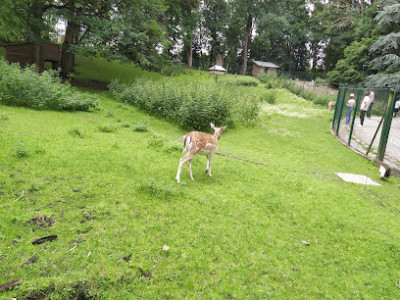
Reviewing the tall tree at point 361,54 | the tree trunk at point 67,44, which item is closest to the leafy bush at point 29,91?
the tree trunk at point 67,44

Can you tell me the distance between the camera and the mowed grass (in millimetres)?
2980

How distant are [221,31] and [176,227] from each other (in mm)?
56470

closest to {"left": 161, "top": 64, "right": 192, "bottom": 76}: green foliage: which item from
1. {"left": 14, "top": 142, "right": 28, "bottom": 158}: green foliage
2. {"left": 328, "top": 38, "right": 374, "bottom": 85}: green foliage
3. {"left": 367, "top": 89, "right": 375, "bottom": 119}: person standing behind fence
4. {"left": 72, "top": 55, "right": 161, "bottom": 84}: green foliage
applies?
{"left": 72, "top": 55, "right": 161, "bottom": 84}: green foliage

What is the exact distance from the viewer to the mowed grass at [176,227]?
9.78ft

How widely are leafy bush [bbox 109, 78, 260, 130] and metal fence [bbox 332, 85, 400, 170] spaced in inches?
174

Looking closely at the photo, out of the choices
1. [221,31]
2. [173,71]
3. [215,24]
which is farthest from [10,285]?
[221,31]

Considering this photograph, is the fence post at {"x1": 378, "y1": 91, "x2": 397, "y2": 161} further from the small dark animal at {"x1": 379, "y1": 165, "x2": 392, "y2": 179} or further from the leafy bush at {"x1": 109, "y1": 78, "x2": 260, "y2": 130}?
the leafy bush at {"x1": 109, "y1": 78, "x2": 260, "y2": 130}

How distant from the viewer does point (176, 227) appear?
396 cm

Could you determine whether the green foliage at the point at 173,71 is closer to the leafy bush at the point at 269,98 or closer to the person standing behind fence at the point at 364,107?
the leafy bush at the point at 269,98

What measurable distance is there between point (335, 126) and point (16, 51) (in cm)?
2061

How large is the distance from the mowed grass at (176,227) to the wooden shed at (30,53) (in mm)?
13598

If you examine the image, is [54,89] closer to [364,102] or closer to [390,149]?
[390,149]

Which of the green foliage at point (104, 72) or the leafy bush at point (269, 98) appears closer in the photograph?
the leafy bush at point (269, 98)

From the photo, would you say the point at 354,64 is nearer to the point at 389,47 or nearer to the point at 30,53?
the point at 389,47
